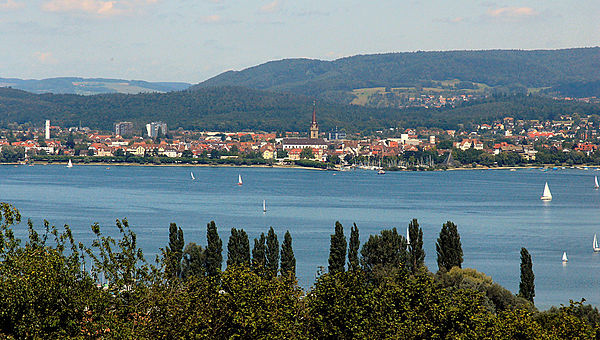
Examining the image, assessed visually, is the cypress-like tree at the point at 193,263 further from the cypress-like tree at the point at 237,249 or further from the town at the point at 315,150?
the town at the point at 315,150

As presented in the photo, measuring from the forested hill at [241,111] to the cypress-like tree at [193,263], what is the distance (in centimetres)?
9850

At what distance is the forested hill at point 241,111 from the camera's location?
12444 cm

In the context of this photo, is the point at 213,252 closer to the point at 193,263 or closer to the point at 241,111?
the point at 193,263

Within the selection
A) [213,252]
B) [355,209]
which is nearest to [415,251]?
[213,252]

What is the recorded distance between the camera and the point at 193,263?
18.4 metres

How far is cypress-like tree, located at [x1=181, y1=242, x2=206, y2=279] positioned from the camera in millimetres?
18344

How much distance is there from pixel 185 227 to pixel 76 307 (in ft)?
74.4

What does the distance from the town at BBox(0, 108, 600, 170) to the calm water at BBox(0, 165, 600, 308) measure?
34.2 feet

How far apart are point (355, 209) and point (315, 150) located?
46.8 meters

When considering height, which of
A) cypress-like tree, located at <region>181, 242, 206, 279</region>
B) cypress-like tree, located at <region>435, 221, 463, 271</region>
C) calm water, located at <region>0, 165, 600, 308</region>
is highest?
cypress-like tree, located at <region>435, 221, 463, 271</region>

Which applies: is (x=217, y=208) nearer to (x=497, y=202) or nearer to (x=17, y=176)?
(x=497, y=202)

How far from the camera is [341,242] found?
59.7ft

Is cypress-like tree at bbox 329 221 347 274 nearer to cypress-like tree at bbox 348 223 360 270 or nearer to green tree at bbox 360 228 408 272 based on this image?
cypress-like tree at bbox 348 223 360 270

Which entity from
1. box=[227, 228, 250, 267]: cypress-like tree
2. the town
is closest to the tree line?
box=[227, 228, 250, 267]: cypress-like tree
